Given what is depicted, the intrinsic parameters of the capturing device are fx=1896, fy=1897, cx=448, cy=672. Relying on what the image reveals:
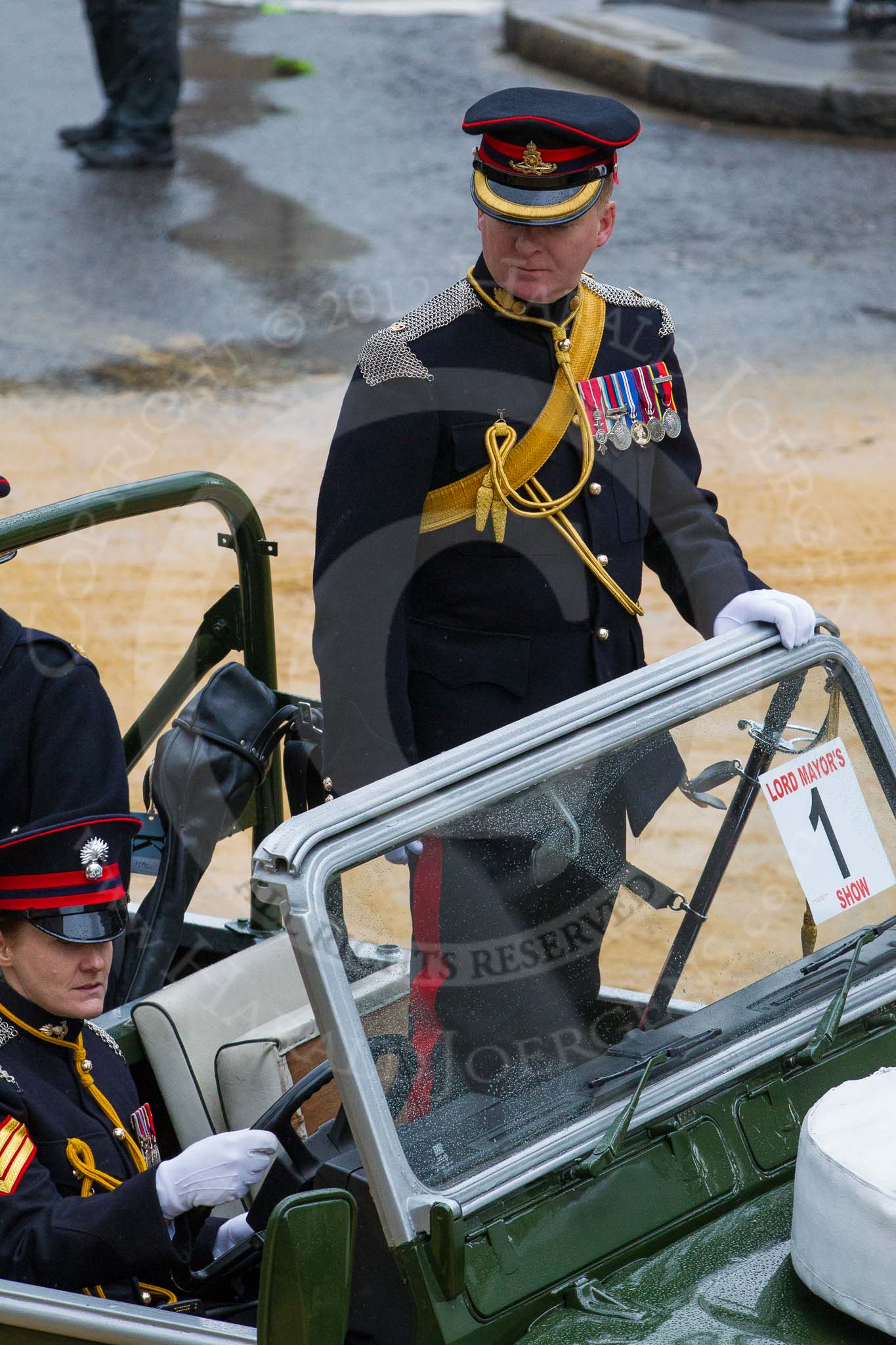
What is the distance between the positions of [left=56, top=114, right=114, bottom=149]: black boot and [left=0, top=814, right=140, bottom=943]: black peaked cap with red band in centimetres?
1052

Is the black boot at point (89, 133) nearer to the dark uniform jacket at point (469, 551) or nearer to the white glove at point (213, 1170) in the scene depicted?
the dark uniform jacket at point (469, 551)

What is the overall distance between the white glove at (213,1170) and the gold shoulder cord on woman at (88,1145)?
161 millimetres

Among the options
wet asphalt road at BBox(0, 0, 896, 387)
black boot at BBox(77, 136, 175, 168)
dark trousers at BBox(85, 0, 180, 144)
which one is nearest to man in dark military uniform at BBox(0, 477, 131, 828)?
wet asphalt road at BBox(0, 0, 896, 387)

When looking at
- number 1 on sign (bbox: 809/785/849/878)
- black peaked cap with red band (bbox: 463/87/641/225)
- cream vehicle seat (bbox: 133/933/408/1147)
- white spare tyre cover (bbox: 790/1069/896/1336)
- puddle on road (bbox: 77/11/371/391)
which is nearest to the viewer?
white spare tyre cover (bbox: 790/1069/896/1336)

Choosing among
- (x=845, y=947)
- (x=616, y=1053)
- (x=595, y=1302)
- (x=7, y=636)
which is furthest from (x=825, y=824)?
(x=7, y=636)

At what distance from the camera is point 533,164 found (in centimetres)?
267

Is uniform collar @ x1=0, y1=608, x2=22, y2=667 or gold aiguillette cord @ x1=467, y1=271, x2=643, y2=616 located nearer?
uniform collar @ x1=0, y1=608, x2=22, y2=667

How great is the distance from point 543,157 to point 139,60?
31.7 feet

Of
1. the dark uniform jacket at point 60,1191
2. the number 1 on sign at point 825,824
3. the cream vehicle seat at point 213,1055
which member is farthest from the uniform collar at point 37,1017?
the number 1 on sign at point 825,824

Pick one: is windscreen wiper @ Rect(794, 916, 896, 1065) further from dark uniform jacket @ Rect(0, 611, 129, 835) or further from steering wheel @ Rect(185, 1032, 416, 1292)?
dark uniform jacket @ Rect(0, 611, 129, 835)

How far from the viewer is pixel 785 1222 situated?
84.7 inches

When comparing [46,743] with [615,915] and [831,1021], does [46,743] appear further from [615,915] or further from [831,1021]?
[831,1021]

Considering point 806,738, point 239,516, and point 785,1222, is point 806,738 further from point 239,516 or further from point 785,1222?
point 239,516

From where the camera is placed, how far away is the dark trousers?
11469 millimetres
